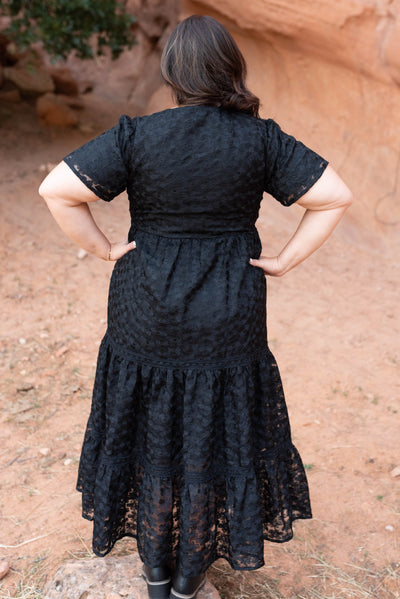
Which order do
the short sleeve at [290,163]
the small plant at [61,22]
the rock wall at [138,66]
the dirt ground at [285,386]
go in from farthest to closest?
the rock wall at [138,66] → the small plant at [61,22] → the dirt ground at [285,386] → the short sleeve at [290,163]

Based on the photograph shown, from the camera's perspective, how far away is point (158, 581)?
6.88 ft

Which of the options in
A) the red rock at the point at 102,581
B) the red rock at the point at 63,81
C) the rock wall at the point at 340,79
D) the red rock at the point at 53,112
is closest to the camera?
the red rock at the point at 102,581

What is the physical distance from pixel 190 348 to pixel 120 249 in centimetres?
39

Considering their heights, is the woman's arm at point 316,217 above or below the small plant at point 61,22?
above

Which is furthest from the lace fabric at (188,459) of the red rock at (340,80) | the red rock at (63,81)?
the red rock at (63,81)

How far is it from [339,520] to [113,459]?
144cm

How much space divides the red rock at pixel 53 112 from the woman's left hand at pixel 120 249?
227 inches

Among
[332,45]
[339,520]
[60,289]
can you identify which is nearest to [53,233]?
[60,289]

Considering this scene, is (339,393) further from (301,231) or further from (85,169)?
(85,169)

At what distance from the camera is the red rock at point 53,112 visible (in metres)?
7.13

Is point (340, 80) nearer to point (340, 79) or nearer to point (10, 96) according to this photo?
point (340, 79)

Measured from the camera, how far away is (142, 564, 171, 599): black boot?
208cm

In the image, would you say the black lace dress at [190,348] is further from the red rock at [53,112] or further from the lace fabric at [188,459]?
the red rock at [53,112]

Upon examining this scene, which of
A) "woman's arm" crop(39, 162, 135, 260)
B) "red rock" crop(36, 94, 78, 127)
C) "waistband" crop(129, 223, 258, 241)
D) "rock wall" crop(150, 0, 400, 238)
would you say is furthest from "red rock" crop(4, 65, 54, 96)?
"waistband" crop(129, 223, 258, 241)
